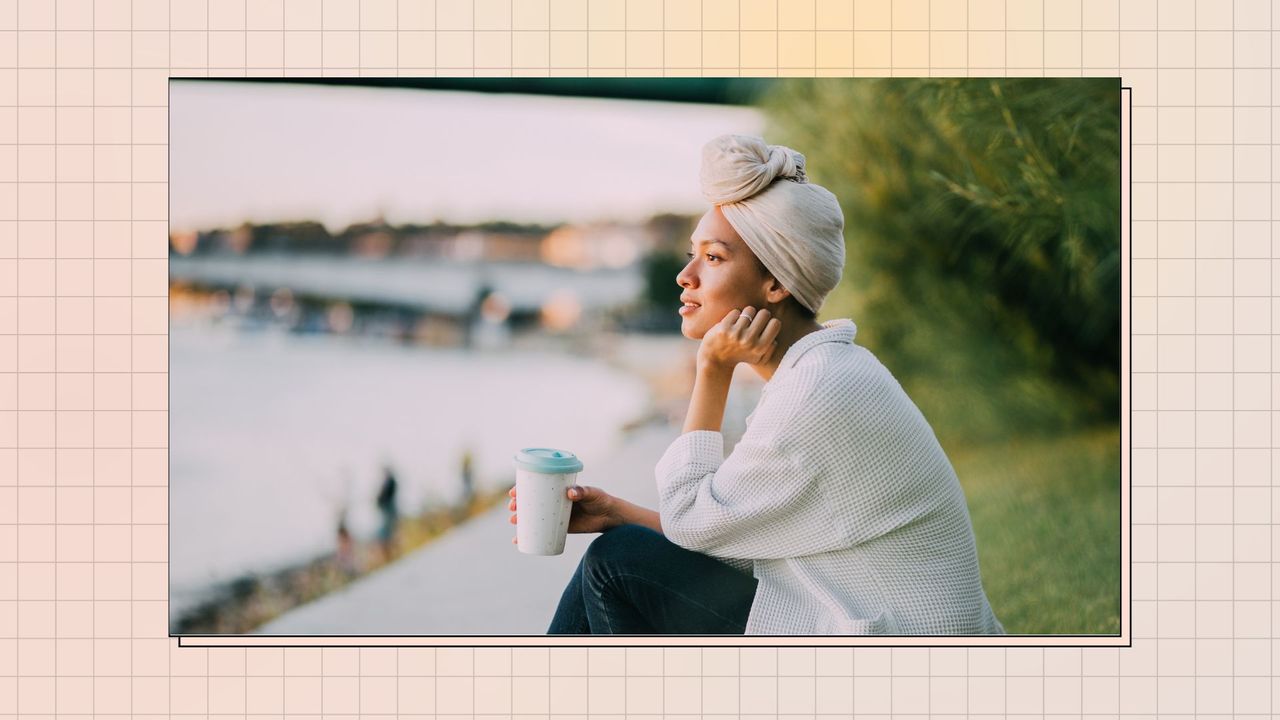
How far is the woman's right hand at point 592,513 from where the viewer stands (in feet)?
6.03

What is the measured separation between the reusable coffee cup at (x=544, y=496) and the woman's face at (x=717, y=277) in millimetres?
311

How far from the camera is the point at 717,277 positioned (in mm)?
1789

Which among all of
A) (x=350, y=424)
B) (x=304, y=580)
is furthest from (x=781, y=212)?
(x=350, y=424)

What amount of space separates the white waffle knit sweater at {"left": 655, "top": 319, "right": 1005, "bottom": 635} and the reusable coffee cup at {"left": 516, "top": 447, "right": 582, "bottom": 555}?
0.19 meters

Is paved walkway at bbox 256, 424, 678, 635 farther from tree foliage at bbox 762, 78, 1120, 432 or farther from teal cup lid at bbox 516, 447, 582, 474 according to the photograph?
tree foliage at bbox 762, 78, 1120, 432

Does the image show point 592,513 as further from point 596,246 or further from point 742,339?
point 596,246

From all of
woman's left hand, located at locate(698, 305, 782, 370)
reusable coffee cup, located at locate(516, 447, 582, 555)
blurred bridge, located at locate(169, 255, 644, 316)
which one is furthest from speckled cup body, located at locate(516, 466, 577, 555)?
blurred bridge, located at locate(169, 255, 644, 316)

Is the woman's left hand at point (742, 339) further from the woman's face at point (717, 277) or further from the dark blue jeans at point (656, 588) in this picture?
the dark blue jeans at point (656, 588)

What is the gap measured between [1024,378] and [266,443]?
3.73m

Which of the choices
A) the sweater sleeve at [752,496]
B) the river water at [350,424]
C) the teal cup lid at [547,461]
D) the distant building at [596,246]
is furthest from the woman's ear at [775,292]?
the distant building at [596,246]

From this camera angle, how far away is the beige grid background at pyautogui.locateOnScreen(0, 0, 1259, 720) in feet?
7.18

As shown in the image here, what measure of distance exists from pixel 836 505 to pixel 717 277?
423mm
